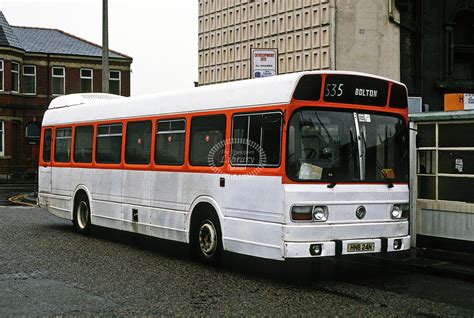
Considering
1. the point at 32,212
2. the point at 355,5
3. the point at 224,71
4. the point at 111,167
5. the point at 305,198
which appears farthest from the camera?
the point at 224,71

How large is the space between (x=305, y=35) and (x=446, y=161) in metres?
44.6

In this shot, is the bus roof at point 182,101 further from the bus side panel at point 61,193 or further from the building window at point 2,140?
the building window at point 2,140

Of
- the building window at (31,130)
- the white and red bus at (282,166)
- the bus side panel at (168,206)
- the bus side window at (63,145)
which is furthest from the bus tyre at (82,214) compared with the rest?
the building window at (31,130)

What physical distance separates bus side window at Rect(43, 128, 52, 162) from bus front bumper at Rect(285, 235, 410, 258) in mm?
9686

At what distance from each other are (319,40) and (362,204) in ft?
147

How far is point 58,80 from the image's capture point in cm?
5359

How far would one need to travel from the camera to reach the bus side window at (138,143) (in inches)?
523

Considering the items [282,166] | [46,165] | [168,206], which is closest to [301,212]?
[282,166]

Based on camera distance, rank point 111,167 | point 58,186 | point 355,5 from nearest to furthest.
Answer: point 111,167, point 58,186, point 355,5

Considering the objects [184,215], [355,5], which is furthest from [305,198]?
[355,5]

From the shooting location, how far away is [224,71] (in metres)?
69.0

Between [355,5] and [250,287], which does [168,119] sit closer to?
[250,287]

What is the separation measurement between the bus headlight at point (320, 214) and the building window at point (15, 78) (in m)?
44.1

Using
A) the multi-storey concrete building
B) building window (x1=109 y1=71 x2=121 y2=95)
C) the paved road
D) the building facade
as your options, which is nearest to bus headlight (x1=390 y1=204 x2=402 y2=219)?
the paved road
